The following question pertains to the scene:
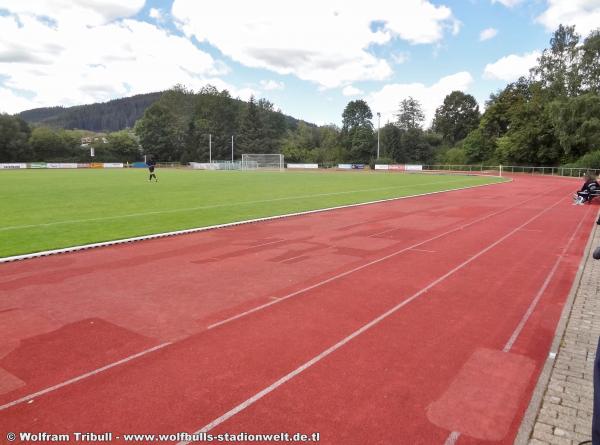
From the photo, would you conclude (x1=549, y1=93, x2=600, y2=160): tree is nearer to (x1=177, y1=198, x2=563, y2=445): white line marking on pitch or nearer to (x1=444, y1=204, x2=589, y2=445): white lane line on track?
(x1=444, y1=204, x2=589, y2=445): white lane line on track

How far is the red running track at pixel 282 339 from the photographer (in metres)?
4.40

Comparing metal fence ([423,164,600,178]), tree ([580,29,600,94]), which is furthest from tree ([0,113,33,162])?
tree ([580,29,600,94])

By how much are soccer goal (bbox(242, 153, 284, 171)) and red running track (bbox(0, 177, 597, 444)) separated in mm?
71443

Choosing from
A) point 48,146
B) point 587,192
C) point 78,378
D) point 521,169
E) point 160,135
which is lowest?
point 78,378


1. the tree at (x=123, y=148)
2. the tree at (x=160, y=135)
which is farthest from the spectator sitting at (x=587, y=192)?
the tree at (x=123, y=148)

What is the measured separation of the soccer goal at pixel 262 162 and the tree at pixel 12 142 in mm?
52248

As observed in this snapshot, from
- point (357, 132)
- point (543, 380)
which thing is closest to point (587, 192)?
point (543, 380)

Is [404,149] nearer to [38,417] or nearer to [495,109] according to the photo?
[495,109]

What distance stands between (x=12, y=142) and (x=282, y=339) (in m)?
109

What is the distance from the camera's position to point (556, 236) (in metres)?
14.8

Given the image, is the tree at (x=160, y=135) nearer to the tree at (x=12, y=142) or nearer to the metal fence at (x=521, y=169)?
the tree at (x=12, y=142)

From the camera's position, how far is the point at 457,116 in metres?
111

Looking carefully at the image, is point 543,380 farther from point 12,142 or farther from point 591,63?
point 12,142

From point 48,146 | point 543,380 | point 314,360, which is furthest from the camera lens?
point 48,146
